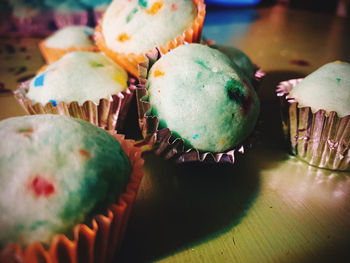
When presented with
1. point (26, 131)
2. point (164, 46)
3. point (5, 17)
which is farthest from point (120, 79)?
point (5, 17)

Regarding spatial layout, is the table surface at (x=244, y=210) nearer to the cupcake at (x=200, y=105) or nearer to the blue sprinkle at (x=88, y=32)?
the cupcake at (x=200, y=105)

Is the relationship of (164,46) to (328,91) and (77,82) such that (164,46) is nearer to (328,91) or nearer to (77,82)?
(77,82)

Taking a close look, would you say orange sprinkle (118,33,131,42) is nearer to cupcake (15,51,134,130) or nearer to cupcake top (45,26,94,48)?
cupcake (15,51,134,130)

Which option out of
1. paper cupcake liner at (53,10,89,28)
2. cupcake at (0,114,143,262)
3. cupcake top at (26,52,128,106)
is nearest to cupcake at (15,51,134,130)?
cupcake top at (26,52,128,106)

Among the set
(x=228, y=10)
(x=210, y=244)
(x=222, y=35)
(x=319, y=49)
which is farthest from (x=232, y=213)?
(x=228, y=10)

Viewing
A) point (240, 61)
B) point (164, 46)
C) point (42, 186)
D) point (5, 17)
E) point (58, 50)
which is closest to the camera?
point (42, 186)

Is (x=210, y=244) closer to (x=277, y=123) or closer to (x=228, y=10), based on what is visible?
(x=277, y=123)

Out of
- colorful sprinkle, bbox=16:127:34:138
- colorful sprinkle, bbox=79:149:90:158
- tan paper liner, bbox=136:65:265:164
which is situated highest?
colorful sprinkle, bbox=16:127:34:138
